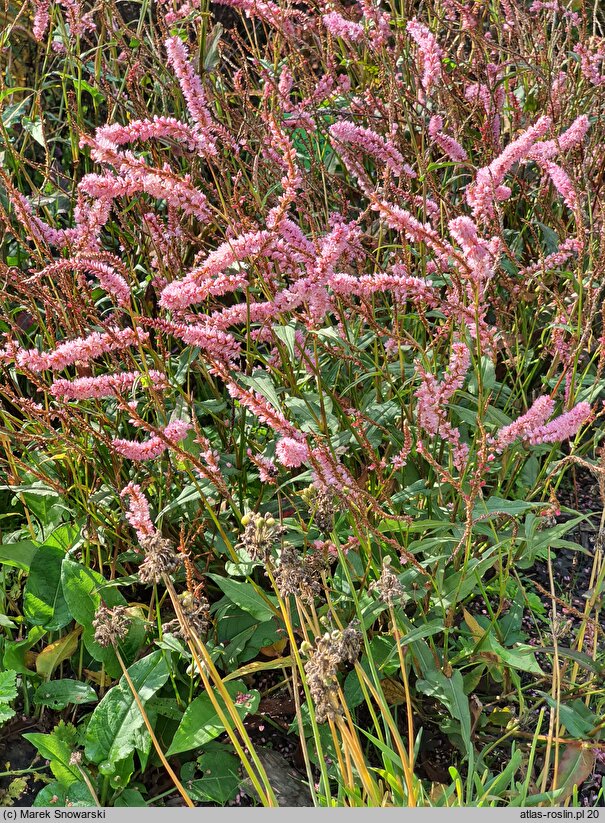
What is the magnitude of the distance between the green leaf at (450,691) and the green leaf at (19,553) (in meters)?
0.97

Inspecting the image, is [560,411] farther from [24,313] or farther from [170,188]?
[24,313]

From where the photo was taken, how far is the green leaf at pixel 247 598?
1.75m

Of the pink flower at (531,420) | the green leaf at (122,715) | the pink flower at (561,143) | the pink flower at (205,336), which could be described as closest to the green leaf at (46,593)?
the green leaf at (122,715)

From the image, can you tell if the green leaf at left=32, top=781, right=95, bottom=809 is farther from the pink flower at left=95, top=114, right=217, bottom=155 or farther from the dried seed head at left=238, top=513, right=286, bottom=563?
the pink flower at left=95, top=114, right=217, bottom=155

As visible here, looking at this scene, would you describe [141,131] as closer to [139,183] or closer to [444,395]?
[139,183]

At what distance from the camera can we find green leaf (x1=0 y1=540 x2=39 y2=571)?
1.99 meters

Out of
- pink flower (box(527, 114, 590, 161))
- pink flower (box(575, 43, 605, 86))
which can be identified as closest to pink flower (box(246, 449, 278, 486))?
pink flower (box(527, 114, 590, 161))

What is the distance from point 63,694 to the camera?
1851 mm

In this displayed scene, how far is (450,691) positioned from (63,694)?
0.85m

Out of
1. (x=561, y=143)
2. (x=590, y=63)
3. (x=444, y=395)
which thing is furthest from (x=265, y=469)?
(x=590, y=63)

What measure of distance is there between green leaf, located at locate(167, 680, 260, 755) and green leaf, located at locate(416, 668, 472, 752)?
35 centimetres

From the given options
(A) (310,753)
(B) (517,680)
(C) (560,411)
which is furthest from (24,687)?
(C) (560,411)

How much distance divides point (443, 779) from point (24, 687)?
Result: 0.95 metres

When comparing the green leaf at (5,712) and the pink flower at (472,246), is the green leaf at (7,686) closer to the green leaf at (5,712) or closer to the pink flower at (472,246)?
the green leaf at (5,712)
